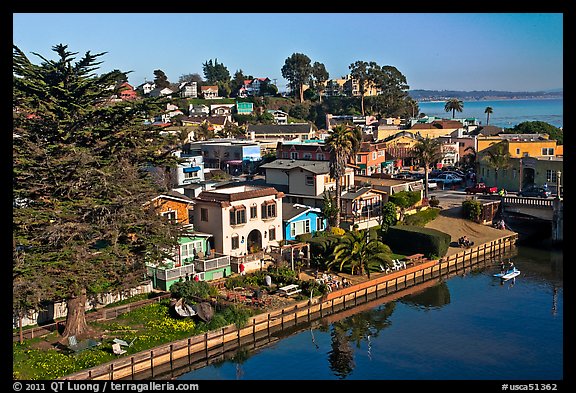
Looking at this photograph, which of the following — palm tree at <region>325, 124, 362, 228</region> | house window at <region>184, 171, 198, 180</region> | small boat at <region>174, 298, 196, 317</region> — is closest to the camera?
small boat at <region>174, 298, 196, 317</region>

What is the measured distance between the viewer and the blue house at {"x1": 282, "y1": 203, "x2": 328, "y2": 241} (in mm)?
42219

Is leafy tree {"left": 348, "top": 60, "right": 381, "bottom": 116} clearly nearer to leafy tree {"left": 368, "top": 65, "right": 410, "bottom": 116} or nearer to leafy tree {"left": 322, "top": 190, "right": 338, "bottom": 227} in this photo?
leafy tree {"left": 368, "top": 65, "right": 410, "bottom": 116}

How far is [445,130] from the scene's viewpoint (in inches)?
3738

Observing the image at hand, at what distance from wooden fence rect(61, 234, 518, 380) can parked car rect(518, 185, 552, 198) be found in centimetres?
1547

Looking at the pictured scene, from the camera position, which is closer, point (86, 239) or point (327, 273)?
point (86, 239)

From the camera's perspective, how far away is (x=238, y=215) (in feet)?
124

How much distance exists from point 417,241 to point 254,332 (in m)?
17.2

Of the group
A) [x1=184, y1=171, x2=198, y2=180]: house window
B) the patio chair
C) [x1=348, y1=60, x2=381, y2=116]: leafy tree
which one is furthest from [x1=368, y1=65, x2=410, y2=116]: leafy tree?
the patio chair

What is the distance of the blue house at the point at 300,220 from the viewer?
42219mm

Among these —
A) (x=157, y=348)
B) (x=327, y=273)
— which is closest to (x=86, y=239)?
(x=157, y=348)

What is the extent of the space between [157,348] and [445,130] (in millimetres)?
77365

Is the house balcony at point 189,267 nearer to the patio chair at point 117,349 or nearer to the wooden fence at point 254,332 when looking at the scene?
the wooden fence at point 254,332
